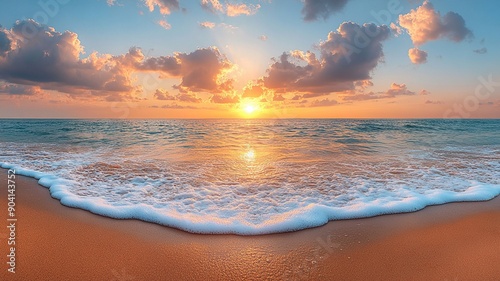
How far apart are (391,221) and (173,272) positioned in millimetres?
3526

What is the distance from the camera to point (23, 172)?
24.6 feet

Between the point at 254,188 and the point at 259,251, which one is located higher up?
the point at 254,188

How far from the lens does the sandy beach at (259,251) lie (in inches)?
118

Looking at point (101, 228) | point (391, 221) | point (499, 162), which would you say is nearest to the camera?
point (101, 228)

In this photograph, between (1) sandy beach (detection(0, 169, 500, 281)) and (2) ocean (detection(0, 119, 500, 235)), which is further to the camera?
(2) ocean (detection(0, 119, 500, 235))

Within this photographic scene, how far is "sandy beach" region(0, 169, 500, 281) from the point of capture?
2.99m

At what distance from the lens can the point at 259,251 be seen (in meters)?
3.47

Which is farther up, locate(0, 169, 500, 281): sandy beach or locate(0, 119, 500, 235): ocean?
locate(0, 119, 500, 235): ocean

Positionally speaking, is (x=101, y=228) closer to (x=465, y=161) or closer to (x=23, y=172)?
(x=23, y=172)

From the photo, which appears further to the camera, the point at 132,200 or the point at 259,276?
the point at 132,200

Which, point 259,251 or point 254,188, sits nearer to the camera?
point 259,251

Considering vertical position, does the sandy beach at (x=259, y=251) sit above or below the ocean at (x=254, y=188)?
below

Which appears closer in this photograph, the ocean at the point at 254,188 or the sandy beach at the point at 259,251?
the sandy beach at the point at 259,251

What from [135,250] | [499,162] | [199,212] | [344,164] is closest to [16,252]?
[135,250]
